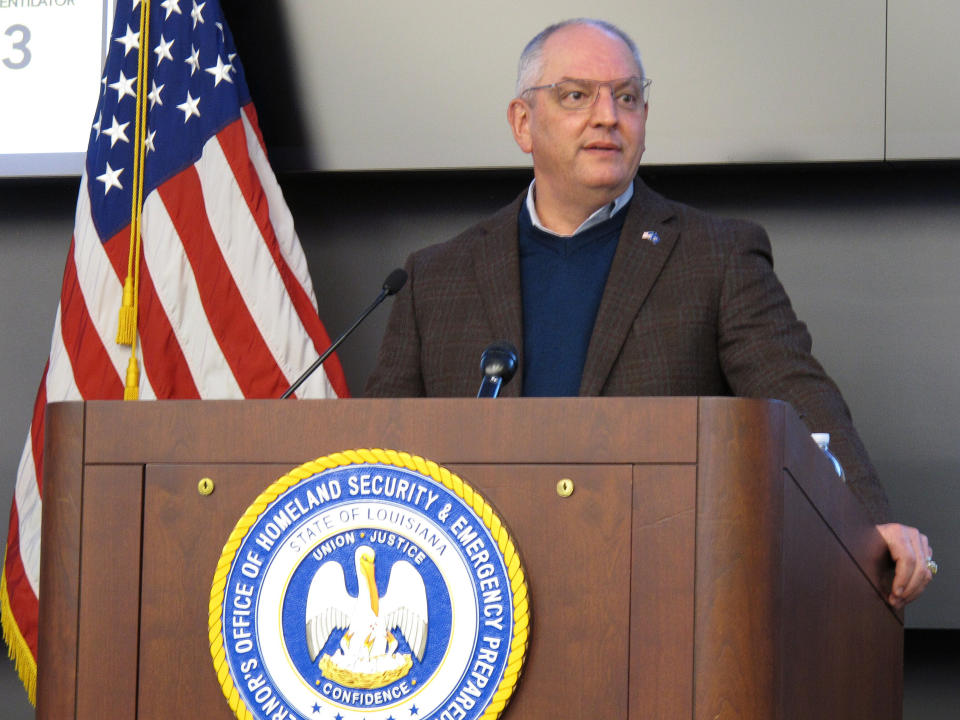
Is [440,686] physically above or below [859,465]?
below

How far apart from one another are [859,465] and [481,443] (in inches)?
36.5

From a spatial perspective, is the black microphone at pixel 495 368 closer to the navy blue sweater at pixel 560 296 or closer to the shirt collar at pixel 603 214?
the navy blue sweater at pixel 560 296

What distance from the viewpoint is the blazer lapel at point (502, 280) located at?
2.43 meters

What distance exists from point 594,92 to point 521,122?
249 millimetres

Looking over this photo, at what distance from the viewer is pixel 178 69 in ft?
10.9

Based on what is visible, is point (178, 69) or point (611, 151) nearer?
point (611, 151)

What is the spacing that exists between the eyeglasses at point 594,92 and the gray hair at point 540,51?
1.2 inches

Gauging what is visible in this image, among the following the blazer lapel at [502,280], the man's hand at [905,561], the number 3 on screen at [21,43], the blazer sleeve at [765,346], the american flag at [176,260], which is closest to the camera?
the man's hand at [905,561]

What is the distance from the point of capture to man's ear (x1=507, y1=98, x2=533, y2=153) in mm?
2672

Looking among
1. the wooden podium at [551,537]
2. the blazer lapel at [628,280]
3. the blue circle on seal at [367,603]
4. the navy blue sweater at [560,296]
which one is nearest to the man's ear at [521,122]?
the navy blue sweater at [560,296]

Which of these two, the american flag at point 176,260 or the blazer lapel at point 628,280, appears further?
the american flag at point 176,260

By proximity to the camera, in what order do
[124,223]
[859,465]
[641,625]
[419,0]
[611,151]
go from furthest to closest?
[419,0], [124,223], [611,151], [859,465], [641,625]

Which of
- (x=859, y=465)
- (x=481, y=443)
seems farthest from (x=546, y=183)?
(x=481, y=443)

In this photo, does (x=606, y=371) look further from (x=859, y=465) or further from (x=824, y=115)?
(x=824, y=115)
